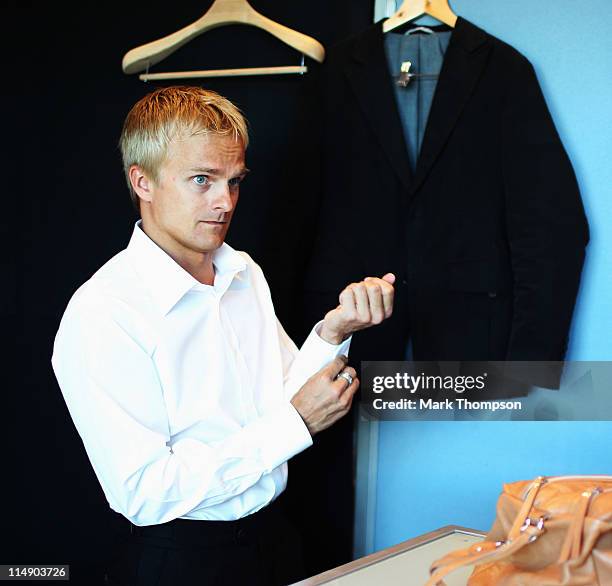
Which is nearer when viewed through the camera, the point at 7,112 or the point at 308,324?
the point at 308,324

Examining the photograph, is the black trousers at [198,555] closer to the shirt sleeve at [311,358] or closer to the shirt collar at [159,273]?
the shirt sleeve at [311,358]

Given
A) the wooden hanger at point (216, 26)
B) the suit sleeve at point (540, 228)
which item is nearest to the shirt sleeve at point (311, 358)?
the suit sleeve at point (540, 228)

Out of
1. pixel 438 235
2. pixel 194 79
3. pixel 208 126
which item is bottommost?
pixel 438 235

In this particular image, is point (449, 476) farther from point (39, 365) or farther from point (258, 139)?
point (39, 365)

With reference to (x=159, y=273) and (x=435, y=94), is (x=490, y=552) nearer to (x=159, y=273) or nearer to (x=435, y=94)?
(x=159, y=273)

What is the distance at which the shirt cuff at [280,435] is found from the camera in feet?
5.50

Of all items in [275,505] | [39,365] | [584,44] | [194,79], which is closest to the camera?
[275,505]

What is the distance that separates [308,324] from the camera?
88.0 inches

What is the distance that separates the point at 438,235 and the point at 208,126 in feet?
2.08

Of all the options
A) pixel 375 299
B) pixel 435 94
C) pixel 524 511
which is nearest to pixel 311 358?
pixel 375 299

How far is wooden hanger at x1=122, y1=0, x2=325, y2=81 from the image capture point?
2.19m

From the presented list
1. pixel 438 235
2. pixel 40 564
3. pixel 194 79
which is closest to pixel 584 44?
pixel 438 235

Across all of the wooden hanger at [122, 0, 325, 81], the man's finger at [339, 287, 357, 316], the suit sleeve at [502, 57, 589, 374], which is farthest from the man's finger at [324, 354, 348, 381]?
the wooden hanger at [122, 0, 325, 81]

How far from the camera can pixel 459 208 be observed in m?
2.05
